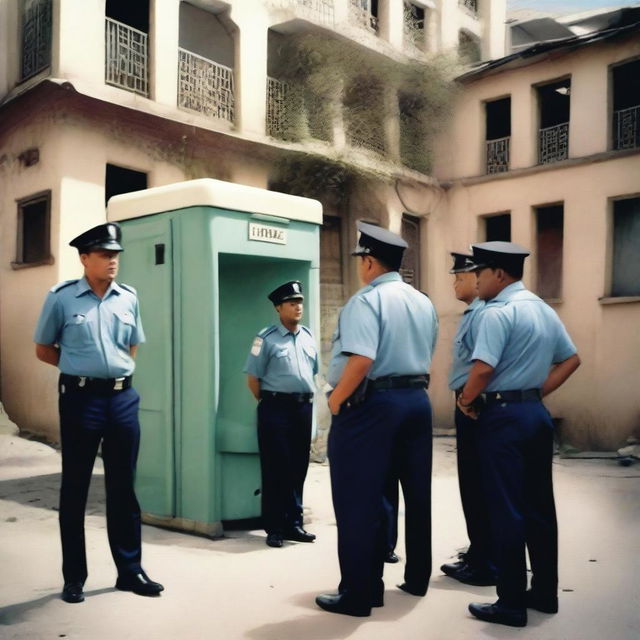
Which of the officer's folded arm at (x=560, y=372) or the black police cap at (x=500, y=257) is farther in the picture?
the officer's folded arm at (x=560, y=372)

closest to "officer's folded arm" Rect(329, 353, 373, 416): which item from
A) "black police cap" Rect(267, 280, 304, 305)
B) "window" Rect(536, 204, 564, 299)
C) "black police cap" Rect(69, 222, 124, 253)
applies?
"black police cap" Rect(69, 222, 124, 253)

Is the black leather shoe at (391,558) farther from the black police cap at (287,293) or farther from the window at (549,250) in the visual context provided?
the window at (549,250)

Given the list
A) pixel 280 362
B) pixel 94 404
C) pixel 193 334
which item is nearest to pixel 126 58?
pixel 193 334

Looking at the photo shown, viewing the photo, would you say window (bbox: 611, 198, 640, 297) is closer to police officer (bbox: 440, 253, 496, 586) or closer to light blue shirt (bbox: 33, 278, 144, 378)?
police officer (bbox: 440, 253, 496, 586)

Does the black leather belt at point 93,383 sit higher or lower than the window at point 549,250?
lower

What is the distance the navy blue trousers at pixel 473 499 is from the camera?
4.84 m

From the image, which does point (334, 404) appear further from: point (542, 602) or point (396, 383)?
point (542, 602)

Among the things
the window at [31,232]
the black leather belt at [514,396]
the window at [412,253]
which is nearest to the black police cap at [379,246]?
the black leather belt at [514,396]

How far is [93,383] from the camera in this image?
14.3 feet

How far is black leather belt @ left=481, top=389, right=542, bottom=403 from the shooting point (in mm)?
4043

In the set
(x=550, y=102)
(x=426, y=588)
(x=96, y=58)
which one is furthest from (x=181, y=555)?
(x=550, y=102)

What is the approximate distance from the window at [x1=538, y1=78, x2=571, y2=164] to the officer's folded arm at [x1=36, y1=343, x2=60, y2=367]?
12.5m

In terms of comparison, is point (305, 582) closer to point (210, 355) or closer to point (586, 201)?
point (210, 355)

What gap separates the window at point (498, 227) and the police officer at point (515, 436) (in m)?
12.2
